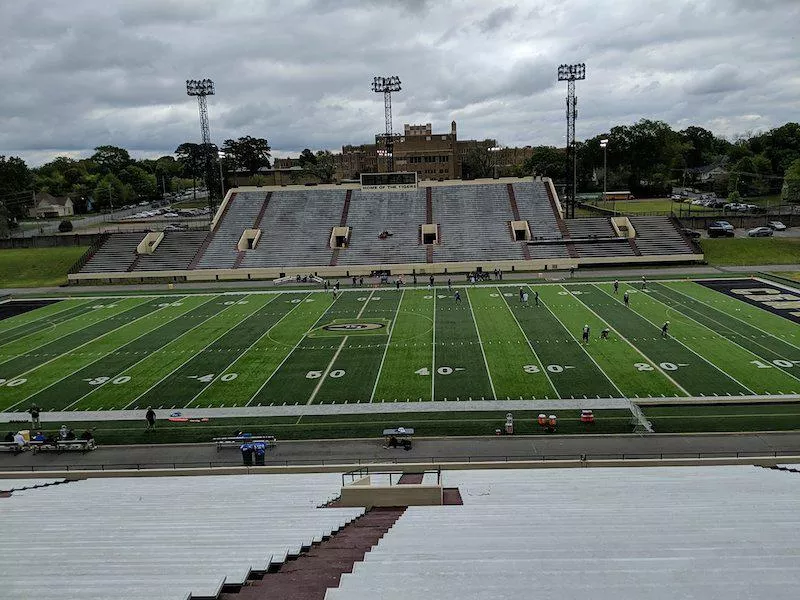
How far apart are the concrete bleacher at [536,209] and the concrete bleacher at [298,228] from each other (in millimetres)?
18172

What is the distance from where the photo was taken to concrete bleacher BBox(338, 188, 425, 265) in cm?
5272

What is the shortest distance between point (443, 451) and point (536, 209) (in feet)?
143

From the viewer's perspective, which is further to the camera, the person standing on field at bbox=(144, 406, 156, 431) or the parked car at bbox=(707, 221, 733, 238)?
the parked car at bbox=(707, 221, 733, 238)

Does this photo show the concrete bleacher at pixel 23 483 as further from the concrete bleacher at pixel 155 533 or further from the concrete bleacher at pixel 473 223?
the concrete bleacher at pixel 473 223

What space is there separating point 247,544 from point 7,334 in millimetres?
33666

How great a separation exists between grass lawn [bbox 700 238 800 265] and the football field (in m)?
11.8

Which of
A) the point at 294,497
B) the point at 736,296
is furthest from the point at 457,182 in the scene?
the point at 294,497

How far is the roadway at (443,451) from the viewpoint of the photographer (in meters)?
17.9

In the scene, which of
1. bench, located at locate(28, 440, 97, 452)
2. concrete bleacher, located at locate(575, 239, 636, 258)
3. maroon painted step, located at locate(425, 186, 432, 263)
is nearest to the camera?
bench, located at locate(28, 440, 97, 452)

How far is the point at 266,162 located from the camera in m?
110

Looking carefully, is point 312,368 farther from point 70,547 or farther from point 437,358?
point 70,547

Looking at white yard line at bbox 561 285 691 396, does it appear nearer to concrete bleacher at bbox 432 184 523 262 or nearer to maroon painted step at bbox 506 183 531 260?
maroon painted step at bbox 506 183 531 260

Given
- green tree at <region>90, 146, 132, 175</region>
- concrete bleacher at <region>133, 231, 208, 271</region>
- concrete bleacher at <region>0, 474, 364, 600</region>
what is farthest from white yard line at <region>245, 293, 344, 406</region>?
green tree at <region>90, 146, 132, 175</region>

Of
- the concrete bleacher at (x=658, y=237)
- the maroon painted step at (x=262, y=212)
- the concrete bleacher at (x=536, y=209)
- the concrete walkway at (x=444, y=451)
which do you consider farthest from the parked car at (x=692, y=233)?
the maroon painted step at (x=262, y=212)
